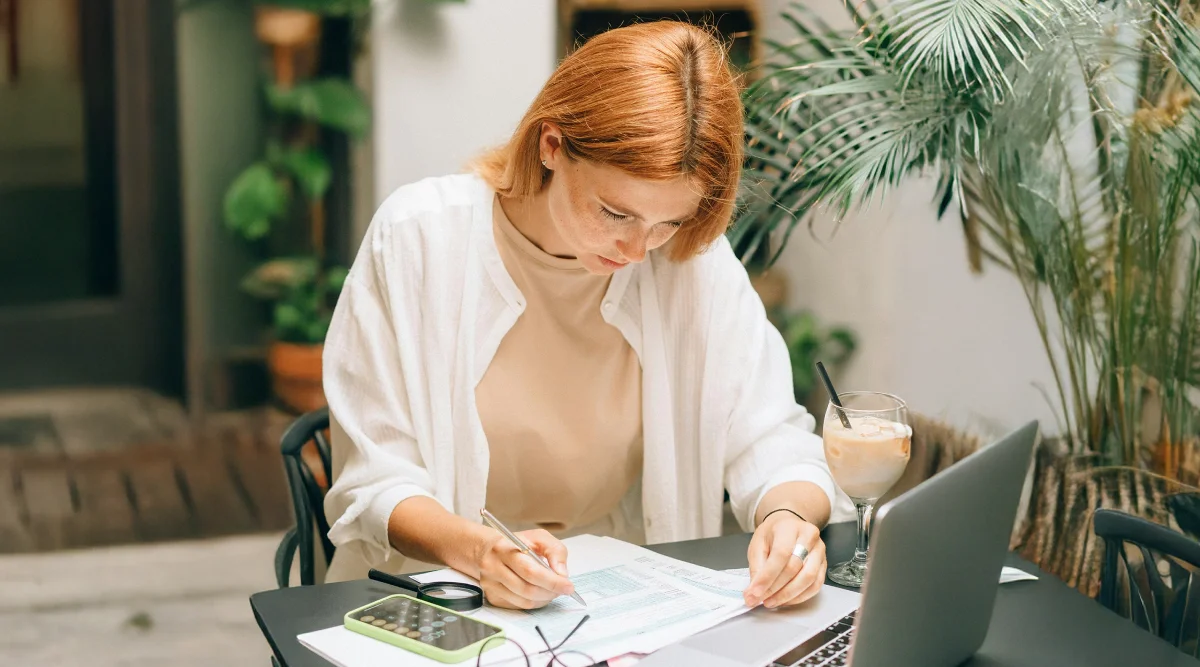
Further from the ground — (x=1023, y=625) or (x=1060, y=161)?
(x=1060, y=161)

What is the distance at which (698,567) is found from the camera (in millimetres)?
1337

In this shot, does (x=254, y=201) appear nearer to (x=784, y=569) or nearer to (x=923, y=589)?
(x=784, y=569)

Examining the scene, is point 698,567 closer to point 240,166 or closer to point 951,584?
point 951,584

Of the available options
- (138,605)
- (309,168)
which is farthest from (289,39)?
(138,605)

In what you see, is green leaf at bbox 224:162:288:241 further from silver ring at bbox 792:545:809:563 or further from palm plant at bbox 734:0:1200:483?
silver ring at bbox 792:545:809:563

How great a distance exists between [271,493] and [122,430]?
76 cm

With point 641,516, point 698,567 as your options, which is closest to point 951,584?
point 698,567

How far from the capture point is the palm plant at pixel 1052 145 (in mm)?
1863

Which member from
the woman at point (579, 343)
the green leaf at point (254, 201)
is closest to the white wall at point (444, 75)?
the green leaf at point (254, 201)

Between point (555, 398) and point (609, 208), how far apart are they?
1.17 feet

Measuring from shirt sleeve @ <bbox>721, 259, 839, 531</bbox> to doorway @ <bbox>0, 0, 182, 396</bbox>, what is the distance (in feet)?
10.7

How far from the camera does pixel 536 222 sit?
1682 millimetres

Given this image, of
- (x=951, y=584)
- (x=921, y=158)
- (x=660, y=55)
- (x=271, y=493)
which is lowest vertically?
(x=271, y=493)

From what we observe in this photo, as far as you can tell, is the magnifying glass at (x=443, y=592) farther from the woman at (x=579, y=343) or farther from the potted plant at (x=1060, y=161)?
the potted plant at (x=1060, y=161)
